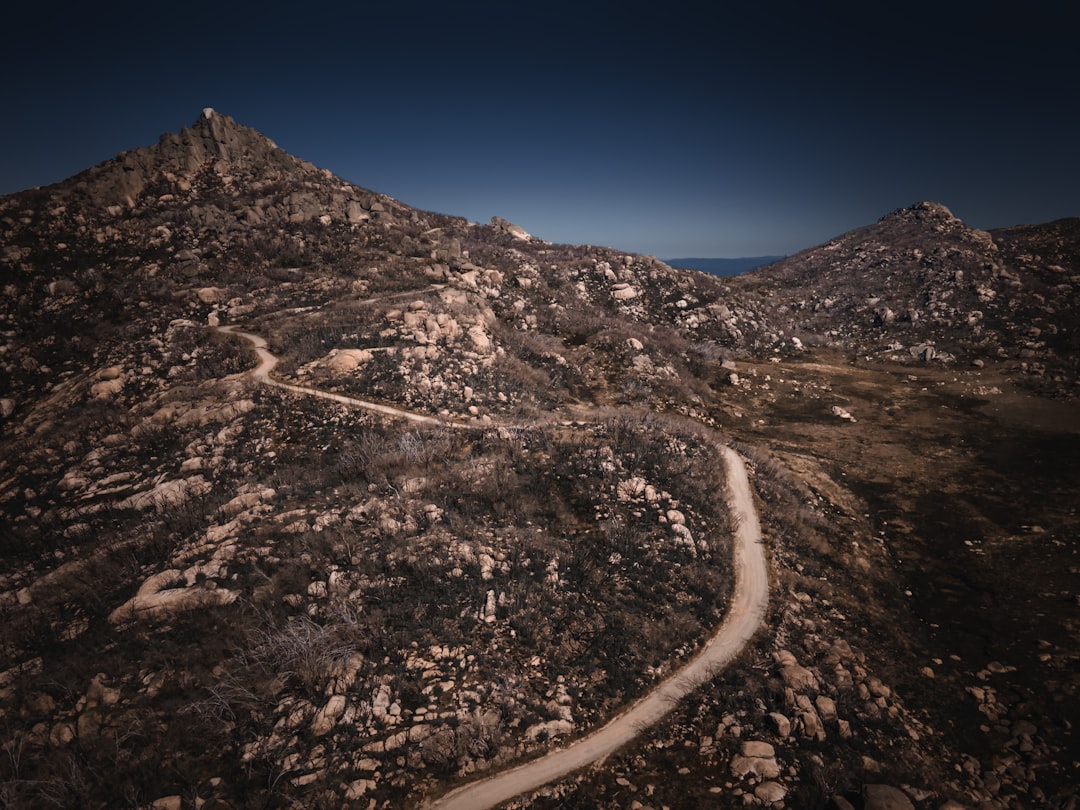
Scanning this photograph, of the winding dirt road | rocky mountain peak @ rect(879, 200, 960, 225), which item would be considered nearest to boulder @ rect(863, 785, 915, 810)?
the winding dirt road

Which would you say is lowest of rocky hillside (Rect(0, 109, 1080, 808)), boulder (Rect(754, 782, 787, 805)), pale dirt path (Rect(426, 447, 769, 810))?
boulder (Rect(754, 782, 787, 805))

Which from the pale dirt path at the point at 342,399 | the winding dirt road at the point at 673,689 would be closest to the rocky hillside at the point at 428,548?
the winding dirt road at the point at 673,689

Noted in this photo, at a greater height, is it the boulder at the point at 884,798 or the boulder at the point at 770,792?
the boulder at the point at 884,798

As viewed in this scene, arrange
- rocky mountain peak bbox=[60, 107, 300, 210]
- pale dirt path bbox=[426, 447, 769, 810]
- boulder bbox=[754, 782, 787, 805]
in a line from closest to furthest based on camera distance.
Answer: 1. pale dirt path bbox=[426, 447, 769, 810]
2. boulder bbox=[754, 782, 787, 805]
3. rocky mountain peak bbox=[60, 107, 300, 210]

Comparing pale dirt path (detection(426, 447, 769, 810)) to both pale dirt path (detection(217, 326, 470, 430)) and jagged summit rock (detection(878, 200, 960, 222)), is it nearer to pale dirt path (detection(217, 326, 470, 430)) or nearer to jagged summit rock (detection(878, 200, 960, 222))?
pale dirt path (detection(217, 326, 470, 430))

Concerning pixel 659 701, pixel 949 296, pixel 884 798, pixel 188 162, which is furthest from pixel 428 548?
pixel 188 162

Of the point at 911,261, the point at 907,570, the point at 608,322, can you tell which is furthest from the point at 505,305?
the point at 911,261

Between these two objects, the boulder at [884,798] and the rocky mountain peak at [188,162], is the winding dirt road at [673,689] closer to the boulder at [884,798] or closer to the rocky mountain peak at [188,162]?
→ the boulder at [884,798]

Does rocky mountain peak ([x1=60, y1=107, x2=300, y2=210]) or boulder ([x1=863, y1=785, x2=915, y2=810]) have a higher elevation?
rocky mountain peak ([x1=60, y1=107, x2=300, y2=210])

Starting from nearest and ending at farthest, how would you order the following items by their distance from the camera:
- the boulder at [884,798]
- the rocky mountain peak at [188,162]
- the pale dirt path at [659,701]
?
the boulder at [884,798]
the pale dirt path at [659,701]
the rocky mountain peak at [188,162]

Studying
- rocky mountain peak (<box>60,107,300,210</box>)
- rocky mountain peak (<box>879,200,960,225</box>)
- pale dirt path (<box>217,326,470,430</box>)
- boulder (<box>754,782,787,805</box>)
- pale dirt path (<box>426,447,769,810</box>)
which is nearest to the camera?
pale dirt path (<box>426,447,769,810</box>)
